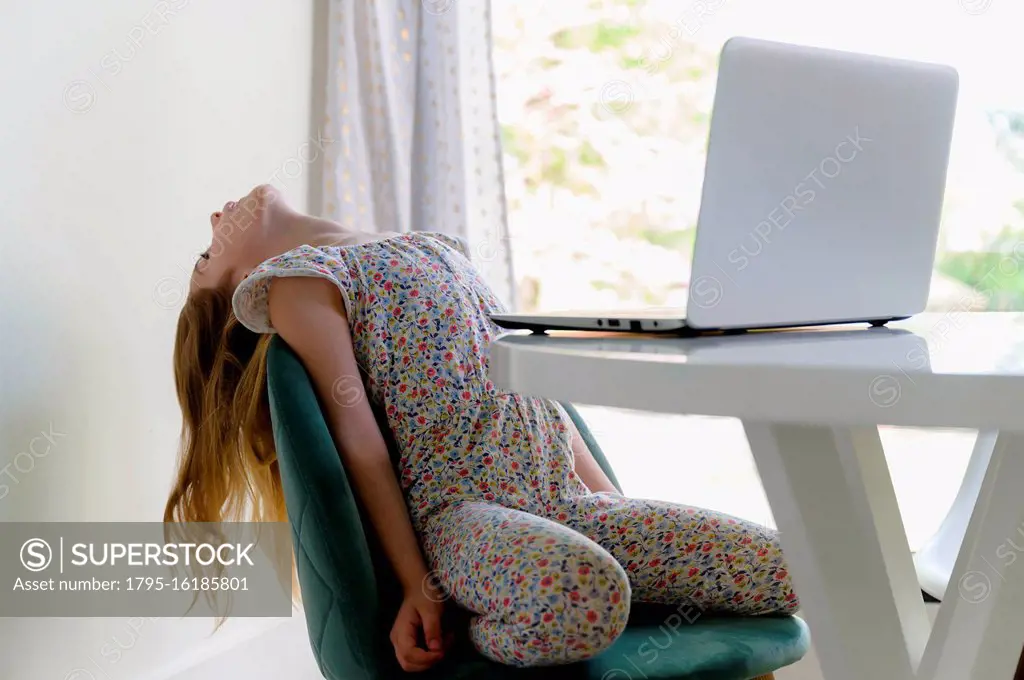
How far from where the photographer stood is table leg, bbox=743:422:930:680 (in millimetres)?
671

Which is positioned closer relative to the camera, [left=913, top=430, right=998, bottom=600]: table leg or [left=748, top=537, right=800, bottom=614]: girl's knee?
[left=748, top=537, right=800, bottom=614]: girl's knee

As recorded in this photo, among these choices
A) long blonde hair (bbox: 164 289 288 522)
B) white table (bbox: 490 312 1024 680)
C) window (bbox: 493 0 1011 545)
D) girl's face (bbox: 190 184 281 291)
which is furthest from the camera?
window (bbox: 493 0 1011 545)

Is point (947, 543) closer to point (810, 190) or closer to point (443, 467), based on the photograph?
point (443, 467)

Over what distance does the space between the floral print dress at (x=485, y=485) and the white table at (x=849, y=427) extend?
26 centimetres

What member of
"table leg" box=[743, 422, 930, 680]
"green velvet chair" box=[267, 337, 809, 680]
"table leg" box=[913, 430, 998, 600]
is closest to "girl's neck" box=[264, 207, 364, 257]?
"green velvet chair" box=[267, 337, 809, 680]

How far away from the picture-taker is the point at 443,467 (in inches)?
47.0

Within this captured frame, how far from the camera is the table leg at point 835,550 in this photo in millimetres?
671

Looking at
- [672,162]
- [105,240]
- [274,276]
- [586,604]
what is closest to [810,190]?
[586,604]

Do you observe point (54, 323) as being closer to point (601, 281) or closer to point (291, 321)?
point (291, 321)

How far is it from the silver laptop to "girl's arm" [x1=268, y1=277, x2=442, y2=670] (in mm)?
332

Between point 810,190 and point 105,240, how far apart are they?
3.98 ft

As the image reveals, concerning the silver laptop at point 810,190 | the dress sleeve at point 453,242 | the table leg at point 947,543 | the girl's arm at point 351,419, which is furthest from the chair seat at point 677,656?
the table leg at point 947,543

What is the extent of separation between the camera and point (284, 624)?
210 centimetres

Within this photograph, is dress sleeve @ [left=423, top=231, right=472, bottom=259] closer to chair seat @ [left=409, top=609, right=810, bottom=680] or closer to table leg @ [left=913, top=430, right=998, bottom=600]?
chair seat @ [left=409, top=609, right=810, bottom=680]
